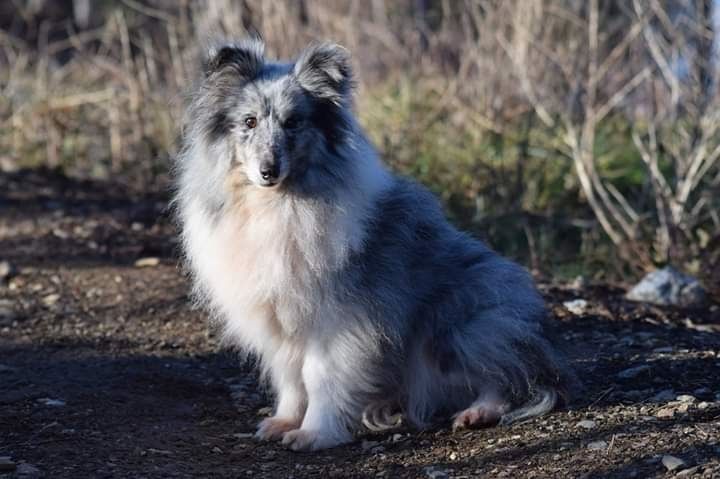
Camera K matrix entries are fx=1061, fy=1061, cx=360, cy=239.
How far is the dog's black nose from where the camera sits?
426 cm

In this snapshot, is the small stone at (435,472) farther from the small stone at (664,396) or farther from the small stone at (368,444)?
the small stone at (664,396)

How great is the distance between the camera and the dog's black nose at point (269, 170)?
168 inches

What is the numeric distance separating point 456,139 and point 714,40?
277 centimetres

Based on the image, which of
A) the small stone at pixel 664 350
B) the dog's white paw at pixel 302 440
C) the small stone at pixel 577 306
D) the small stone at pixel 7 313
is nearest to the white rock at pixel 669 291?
the small stone at pixel 577 306

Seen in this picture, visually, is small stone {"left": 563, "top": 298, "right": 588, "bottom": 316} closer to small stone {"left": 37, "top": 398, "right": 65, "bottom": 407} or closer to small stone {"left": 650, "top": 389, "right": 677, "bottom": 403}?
small stone {"left": 650, "top": 389, "right": 677, "bottom": 403}

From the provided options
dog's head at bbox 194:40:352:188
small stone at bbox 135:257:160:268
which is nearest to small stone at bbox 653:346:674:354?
dog's head at bbox 194:40:352:188

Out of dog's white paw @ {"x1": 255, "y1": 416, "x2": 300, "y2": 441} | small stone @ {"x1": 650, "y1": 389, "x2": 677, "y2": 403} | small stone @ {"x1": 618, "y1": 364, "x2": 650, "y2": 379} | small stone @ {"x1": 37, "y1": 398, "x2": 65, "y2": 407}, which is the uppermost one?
small stone @ {"x1": 37, "y1": 398, "x2": 65, "y2": 407}

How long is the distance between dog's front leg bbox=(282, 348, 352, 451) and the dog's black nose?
768mm

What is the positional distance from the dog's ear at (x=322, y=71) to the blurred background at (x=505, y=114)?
2.84m

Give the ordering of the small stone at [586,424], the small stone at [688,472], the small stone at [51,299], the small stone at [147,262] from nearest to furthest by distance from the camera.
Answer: the small stone at [688,472] → the small stone at [586,424] → the small stone at [51,299] → the small stone at [147,262]

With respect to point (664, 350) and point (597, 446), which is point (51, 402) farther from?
point (664, 350)

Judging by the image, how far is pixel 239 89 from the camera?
4484 mm

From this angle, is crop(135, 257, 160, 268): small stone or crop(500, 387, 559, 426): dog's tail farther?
crop(135, 257, 160, 268): small stone

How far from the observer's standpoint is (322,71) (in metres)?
4.49
